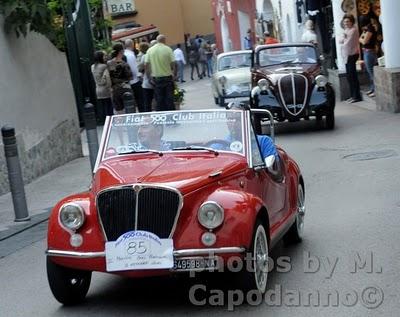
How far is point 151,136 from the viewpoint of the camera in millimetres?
7598

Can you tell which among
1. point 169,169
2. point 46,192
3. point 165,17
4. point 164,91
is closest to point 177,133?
point 169,169

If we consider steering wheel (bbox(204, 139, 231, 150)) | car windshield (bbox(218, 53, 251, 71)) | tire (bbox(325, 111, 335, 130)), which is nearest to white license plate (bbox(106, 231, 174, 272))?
steering wheel (bbox(204, 139, 231, 150))

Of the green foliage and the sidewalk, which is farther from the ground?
the green foliage

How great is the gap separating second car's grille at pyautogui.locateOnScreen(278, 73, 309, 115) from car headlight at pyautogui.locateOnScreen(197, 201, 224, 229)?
35.7 feet

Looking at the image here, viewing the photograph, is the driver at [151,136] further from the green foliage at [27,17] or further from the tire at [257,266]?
the green foliage at [27,17]

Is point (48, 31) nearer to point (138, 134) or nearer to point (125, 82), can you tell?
point (125, 82)

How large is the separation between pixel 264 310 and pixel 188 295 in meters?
0.76

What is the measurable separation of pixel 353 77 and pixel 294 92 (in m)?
4.36

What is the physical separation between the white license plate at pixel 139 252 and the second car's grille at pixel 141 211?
46mm

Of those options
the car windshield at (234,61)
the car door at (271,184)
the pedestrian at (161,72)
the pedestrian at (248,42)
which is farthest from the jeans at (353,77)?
the pedestrian at (248,42)

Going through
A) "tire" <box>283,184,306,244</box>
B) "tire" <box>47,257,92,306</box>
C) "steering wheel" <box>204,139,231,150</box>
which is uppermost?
"steering wheel" <box>204,139,231,150</box>

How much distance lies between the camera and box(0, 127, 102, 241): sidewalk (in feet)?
35.7

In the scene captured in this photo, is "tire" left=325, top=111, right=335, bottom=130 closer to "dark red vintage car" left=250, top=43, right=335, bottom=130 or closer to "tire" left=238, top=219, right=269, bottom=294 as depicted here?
"dark red vintage car" left=250, top=43, right=335, bottom=130

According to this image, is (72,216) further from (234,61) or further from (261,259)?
(234,61)
